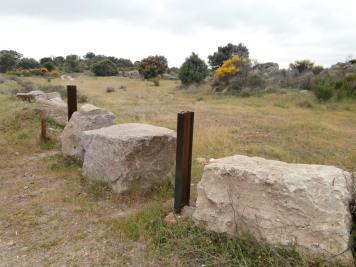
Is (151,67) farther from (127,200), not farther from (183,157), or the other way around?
(183,157)

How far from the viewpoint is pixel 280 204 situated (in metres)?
2.51

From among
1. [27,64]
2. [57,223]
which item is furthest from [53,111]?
[27,64]

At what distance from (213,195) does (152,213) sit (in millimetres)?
778

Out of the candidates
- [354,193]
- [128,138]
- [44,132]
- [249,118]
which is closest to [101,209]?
[128,138]

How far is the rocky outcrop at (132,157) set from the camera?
374 cm

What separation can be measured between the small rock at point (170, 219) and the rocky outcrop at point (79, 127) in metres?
2.21

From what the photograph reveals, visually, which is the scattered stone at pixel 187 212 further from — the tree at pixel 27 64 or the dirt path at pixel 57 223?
the tree at pixel 27 64

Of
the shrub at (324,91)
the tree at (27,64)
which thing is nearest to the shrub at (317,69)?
the shrub at (324,91)

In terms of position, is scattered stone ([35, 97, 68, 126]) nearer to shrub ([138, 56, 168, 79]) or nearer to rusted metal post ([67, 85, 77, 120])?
rusted metal post ([67, 85, 77, 120])

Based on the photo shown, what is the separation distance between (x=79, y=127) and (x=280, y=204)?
3.52 meters

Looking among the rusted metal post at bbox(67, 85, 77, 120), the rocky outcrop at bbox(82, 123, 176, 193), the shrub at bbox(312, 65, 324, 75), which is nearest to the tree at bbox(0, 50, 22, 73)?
the shrub at bbox(312, 65, 324, 75)

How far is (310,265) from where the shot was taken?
2.31 metres

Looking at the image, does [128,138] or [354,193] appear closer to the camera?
[354,193]

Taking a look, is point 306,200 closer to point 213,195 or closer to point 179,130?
point 213,195
